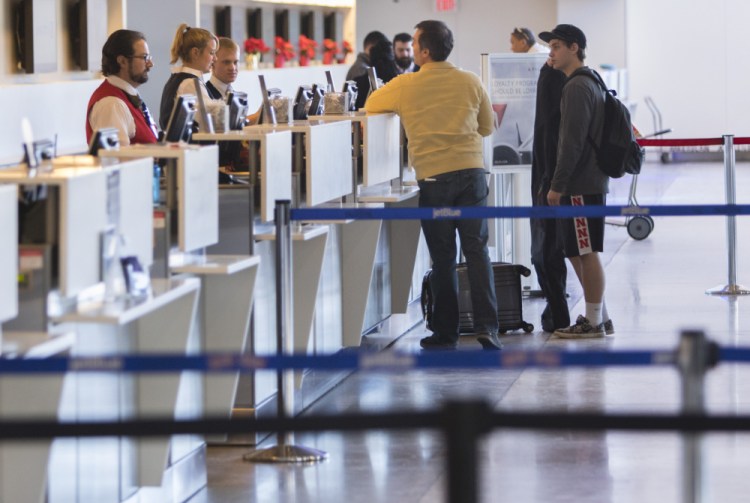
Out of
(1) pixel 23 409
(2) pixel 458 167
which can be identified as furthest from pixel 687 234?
(1) pixel 23 409

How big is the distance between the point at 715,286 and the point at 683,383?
644cm

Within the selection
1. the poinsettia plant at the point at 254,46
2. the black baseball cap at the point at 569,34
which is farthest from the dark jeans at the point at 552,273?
the poinsettia plant at the point at 254,46

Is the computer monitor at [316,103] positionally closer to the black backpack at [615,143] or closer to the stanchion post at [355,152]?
the stanchion post at [355,152]

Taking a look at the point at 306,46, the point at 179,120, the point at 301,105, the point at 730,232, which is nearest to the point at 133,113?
the point at 179,120

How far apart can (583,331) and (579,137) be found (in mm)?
1047

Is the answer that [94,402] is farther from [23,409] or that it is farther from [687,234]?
[687,234]

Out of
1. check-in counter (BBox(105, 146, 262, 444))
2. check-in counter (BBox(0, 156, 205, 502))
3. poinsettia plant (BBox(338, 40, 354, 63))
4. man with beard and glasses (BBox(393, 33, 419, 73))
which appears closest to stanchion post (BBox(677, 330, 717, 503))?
check-in counter (BBox(0, 156, 205, 502))

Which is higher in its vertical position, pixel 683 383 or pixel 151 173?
pixel 151 173

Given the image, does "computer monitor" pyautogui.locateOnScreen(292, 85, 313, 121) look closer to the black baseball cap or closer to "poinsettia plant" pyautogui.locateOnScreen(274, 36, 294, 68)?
the black baseball cap

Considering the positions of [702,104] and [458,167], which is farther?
[702,104]

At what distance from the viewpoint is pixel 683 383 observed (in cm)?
239

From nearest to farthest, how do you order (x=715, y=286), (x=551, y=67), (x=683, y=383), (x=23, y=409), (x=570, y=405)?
1. (x=683, y=383)
2. (x=23, y=409)
3. (x=570, y=405)
4. (x=551, y=67)
5. (x=715, y=286)

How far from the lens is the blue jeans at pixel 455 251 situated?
20.5 ft

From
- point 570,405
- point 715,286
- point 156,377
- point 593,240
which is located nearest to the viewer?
point 156,377
